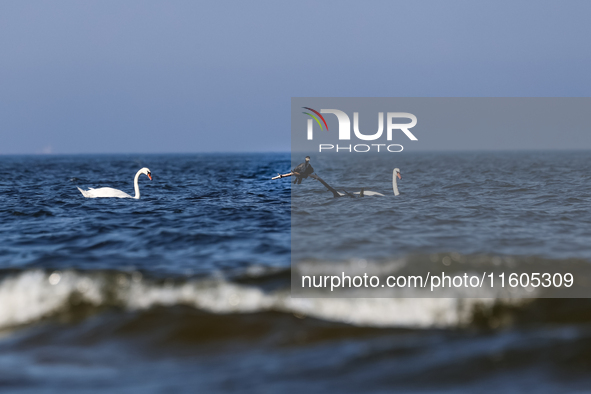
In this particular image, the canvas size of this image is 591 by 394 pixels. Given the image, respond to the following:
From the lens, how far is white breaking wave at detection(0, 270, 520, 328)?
695 centimetres

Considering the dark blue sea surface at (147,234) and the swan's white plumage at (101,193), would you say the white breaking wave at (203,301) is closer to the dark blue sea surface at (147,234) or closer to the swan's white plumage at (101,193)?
the dark blue sea surface at (147,234)

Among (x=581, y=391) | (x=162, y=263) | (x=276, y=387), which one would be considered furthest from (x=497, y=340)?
(x=162, y=263)

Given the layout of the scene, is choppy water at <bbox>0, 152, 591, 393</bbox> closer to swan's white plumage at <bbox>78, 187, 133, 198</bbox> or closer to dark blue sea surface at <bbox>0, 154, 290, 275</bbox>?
dark blue sea surface at <bbox>0, 154, 290, 275</bbox>

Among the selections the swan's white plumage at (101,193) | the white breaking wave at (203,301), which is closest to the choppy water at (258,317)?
the white breaking wave at (203,301)

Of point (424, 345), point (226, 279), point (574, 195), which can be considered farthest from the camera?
point (574, 195)

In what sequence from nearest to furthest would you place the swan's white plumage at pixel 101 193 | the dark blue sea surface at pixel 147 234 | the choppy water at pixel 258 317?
the choppy water at pixel 258 317
the dark blue sea surface at pixel 147 234
the swan's white plumage at pixel 101 193

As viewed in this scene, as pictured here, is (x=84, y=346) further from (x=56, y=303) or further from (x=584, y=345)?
(x=584, y=345)

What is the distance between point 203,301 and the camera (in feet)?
24.5

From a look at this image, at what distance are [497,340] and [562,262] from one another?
385 cm

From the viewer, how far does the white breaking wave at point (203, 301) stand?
273 inches

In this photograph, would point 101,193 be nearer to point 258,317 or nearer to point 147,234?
point 147,234

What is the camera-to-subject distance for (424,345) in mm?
5836

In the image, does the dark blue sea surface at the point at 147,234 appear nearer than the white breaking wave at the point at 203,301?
No

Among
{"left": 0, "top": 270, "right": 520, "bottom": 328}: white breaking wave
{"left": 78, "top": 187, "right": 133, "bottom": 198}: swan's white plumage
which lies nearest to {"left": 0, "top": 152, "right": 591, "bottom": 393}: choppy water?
{"left": 0, "top": 270, "right": 520, "bottom": 328}: white breaking wave
